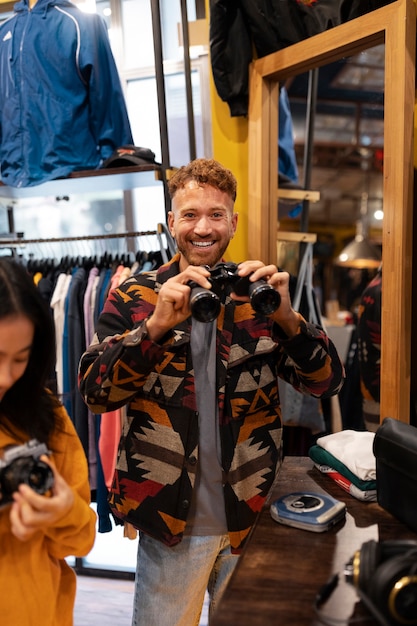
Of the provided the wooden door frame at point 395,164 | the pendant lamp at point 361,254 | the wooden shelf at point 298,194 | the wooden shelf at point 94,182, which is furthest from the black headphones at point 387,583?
the pendant lamp at point 361,254

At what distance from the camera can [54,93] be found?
2703 millimetres

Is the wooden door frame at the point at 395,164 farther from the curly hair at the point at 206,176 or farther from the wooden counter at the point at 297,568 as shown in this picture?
the wooden counter at the point at 297,568

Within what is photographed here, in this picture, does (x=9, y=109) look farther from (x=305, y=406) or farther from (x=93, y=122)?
(x=305, y=406)

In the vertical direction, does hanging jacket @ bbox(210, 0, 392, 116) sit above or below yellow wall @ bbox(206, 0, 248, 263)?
above

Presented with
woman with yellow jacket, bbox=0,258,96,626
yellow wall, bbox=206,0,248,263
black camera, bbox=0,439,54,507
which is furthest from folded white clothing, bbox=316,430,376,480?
yellow wall, bbox=206,0,248,263

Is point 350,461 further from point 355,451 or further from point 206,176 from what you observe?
point 206,176

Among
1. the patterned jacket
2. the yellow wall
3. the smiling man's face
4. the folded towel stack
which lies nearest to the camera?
the folded towel stack

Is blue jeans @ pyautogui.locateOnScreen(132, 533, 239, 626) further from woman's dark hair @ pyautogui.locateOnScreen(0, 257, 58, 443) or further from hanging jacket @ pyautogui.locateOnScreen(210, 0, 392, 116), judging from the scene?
hanging jacket @ pyautogui.locateOnScreen(210, 0, 392, 116)

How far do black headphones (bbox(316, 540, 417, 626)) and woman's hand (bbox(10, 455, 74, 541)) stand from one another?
429mm

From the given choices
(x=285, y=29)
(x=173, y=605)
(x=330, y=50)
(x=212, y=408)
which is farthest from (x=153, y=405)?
(x=285, y=29)

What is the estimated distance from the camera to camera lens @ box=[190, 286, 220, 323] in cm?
134

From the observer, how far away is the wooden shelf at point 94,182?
246 centimetres

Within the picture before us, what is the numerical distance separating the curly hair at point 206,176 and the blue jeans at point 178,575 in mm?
950

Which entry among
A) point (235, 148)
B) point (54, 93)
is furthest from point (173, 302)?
point (54, 93)
